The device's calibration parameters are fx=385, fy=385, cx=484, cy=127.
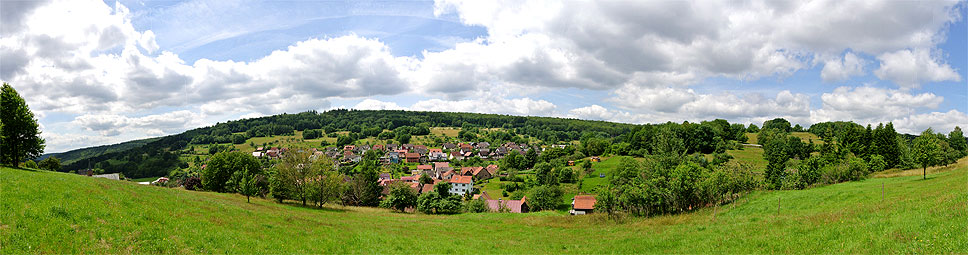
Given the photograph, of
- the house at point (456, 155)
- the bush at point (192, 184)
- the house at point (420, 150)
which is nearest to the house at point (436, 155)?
the house at point (420, 150)

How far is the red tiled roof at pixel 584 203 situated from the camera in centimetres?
6662

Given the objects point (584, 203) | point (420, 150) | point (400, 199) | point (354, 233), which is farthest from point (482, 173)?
point (354, 233)

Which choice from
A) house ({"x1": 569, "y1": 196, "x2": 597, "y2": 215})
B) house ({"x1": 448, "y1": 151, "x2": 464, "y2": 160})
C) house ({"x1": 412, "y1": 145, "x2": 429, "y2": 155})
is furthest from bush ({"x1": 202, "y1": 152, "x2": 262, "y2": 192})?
house ({"x1": 412, "y1": 145, "x2": 429, "y2": 155})

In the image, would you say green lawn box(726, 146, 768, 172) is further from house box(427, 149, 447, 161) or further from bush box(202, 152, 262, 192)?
house box(427, 149, 447, 161)

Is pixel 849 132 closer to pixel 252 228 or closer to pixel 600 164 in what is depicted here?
pixel 600 164

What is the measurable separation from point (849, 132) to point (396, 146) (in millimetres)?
167315

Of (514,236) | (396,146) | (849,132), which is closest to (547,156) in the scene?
(849,132)

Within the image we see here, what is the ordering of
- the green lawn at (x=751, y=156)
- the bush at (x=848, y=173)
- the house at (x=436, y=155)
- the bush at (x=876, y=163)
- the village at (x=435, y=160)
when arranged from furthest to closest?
the house at (x=436, y=155)
the village at (x=435, y=160)
the green lawn at (x=751, y=156)
the bush at (x=876, y=163)
the bush at (x=848, y=173)

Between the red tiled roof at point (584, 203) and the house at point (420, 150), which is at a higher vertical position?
the house at point (420, 150)

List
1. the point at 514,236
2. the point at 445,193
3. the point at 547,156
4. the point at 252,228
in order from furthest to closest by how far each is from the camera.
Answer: the point at 547,156 < the point at 445,193 < the point at 514,236 < the point at 252,228

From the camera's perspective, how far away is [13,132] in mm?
38062

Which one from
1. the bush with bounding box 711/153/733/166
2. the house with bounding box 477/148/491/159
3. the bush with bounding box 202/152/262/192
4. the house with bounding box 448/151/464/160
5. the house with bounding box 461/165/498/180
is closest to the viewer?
the bush with bounding box 202/152/262/192

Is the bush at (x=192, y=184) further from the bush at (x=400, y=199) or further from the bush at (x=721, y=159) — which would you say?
the bush at (x=721, y=159)

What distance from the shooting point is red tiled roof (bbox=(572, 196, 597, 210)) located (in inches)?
2623
